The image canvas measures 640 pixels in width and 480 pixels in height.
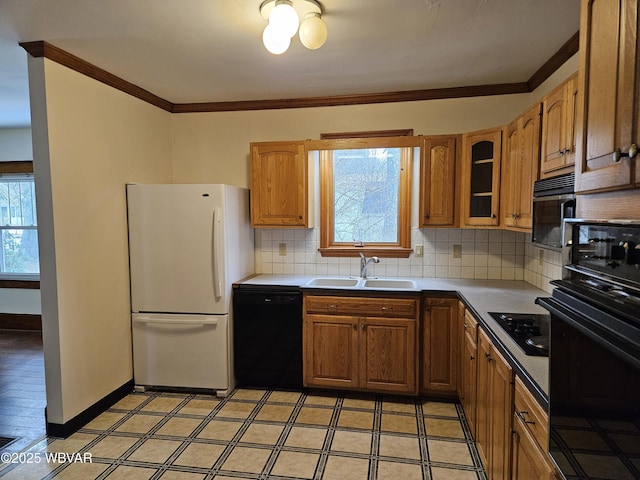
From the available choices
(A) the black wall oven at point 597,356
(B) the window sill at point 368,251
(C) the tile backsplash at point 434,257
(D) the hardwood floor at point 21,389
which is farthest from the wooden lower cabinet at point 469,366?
(D) the hardwood floor at point 21,389

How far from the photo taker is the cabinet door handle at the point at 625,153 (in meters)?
0.82

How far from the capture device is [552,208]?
75.4 inches

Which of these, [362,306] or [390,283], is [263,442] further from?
[390,283]

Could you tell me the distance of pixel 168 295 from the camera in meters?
3.10

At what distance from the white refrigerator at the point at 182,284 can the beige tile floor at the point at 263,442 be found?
0.83 ft

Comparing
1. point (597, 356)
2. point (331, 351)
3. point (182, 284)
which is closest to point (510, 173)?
point (331, 351)

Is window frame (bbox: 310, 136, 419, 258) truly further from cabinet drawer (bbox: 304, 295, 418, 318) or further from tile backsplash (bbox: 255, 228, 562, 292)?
cabinet drawer (bbox: 304, 295, 418, 318)

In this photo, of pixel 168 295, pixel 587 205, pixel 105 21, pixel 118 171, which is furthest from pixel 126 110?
pixel 587 205

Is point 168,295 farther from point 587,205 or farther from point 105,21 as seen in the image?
point 587,205

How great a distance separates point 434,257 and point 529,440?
2.15 meters

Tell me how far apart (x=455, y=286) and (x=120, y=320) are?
8.79 feet

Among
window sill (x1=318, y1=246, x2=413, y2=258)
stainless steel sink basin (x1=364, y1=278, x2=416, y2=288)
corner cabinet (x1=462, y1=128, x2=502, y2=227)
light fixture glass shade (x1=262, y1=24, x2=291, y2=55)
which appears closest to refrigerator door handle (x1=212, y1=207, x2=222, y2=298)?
window sill (x1=318, y1=246, x2=413, y2=258)

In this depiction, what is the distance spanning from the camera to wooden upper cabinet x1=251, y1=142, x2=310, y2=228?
3.28 m

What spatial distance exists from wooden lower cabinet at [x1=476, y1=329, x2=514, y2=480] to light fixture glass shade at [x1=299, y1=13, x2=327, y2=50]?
69.7 inches
